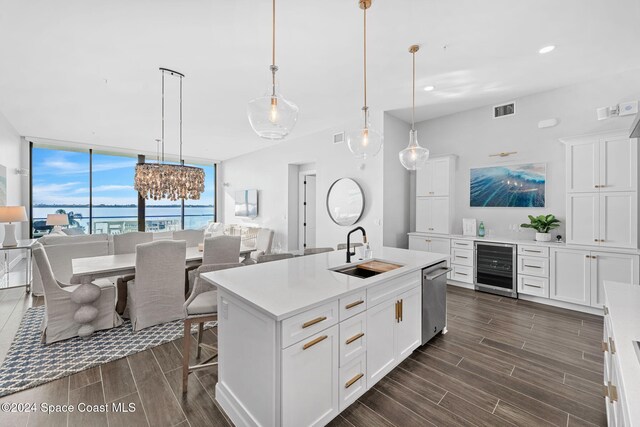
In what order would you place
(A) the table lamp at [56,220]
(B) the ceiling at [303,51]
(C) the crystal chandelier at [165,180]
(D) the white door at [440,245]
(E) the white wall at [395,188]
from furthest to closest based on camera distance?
(A) the table lamp at [56,220] → (E) the white wall at [395,188] → (D) the white door at [440,245] → (C) the crystal chandelier at [165,180] → (B) the ceiling at [303,51]

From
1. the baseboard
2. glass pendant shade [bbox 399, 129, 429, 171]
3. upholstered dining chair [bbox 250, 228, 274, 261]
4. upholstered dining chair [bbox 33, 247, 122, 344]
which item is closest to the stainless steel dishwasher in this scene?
glass pendant shade [bbox 399, 129, 429, 171]

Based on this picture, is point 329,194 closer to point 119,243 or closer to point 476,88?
point 476,88

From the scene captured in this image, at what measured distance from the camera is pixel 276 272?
205 cm

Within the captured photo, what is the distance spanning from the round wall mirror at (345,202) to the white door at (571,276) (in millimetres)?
2844

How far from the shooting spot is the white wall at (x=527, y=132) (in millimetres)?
3539

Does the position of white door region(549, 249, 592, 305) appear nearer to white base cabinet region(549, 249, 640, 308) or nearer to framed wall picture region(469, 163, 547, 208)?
white base cabinet region(549, 249, 640, 308)

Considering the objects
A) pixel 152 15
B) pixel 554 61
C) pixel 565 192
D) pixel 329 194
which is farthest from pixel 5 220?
pixel 565 192

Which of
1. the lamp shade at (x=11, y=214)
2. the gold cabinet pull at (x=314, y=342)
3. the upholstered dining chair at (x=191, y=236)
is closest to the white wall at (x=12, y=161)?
the lamp shade at (x=11, y=214)

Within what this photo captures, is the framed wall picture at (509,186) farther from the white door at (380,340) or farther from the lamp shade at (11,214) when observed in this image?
the lamp shade at (11,214)

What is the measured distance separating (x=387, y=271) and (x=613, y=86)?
13.3 feet

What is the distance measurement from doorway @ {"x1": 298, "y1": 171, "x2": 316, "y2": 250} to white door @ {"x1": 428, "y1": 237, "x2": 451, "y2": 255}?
300 centimetres

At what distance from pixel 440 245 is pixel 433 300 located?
214 cm

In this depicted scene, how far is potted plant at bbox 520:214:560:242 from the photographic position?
377 cm

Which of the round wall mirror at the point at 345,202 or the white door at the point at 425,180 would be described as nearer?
the white door at the point at 425,180
